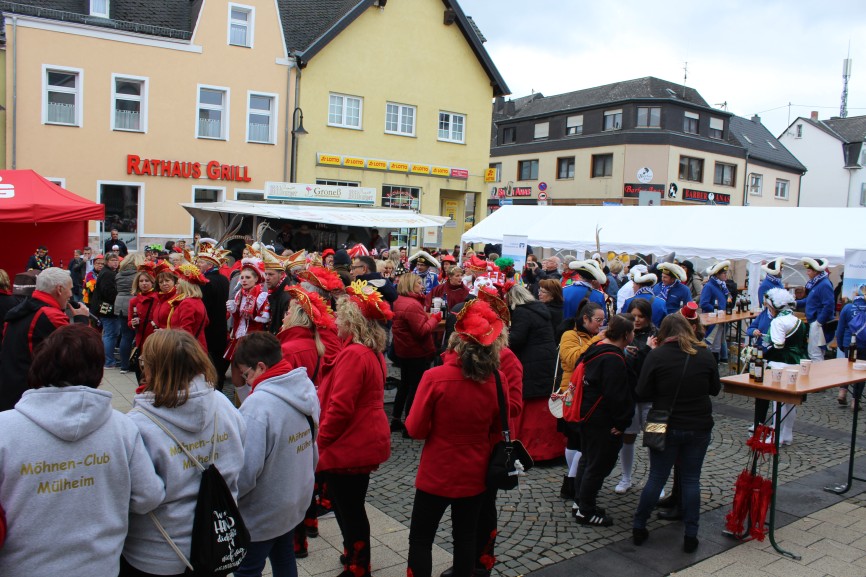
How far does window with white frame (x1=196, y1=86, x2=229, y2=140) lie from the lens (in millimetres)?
21625

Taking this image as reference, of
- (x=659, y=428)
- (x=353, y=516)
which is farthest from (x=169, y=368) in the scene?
(x=659, y=428)

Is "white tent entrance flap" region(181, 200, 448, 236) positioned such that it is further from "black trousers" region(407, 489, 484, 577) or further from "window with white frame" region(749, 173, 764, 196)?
"window with white frame" region(749, 173, 764, 196)

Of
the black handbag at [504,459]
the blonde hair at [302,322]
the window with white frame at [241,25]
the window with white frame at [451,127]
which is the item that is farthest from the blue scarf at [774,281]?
the window with white frame at [241,25]

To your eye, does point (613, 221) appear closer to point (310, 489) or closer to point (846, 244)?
point (846, 244)

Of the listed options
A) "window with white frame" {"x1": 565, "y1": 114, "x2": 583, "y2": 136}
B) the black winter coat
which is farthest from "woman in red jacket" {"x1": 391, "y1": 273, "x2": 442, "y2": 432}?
"window with white frame" {"x1": 565, "y1": 114, "x2": 583, "y2": 136}

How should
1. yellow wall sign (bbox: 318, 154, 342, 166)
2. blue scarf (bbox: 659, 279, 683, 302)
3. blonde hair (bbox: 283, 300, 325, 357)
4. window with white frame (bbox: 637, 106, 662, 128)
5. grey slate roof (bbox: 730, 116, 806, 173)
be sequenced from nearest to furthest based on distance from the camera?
blonde hair (bbox: 283, 300, 325, 357) → blue scarf (bbox: 659, 279, 683, 302) → yellow wall sign (bbox: 318, 154, 342, 166) → window with white frame (bbox: 637, 106, 662, 128) → grey slate roof (bbox: 730, 116, 806, 173)

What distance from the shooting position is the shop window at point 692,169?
133 ft

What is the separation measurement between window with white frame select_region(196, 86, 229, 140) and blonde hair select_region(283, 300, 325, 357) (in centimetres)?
1862

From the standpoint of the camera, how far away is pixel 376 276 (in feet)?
29.6

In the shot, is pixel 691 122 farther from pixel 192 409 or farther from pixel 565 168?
pixel 192 409

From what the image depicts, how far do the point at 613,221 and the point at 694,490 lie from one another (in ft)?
44.4

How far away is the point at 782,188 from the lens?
46938mm

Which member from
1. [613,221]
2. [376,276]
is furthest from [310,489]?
[613,221]

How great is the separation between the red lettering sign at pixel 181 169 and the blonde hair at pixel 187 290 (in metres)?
15.4
